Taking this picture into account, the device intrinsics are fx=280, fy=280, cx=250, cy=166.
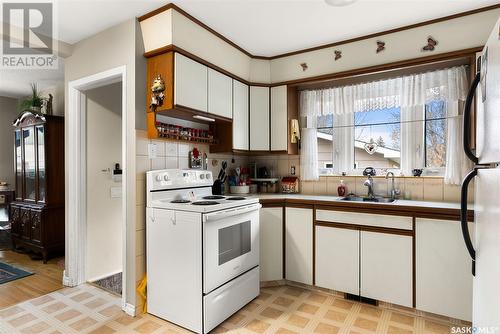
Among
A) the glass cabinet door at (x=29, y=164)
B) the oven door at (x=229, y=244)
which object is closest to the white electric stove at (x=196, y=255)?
the oven door at (x=229, y=244)

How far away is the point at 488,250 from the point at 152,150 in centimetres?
220

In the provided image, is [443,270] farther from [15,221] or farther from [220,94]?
[15,221]

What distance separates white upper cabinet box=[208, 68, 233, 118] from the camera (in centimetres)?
256

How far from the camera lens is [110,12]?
2191 mm

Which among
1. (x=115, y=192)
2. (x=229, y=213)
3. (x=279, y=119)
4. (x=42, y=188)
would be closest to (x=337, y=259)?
(x=229, y=213)

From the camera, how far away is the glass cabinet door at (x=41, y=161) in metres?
3.48

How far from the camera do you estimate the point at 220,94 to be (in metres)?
2.68

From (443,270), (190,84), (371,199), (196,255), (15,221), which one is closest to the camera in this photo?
(196,255)

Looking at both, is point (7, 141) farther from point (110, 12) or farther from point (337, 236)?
point (337, 236)

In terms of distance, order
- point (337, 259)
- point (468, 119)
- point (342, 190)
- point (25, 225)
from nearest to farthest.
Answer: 1. point (468, 119)
2. point (337, 259)
3. point (342, 190)
4. point (25, 225)

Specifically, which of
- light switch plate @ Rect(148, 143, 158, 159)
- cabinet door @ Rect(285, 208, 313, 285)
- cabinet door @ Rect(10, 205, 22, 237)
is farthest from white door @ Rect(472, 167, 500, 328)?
cabinet door @ Rect(10, 205, 22, 237)

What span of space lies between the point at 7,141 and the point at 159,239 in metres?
4.48

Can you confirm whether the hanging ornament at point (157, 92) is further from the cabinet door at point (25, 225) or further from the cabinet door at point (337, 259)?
the cabinet door at point (25, 225)

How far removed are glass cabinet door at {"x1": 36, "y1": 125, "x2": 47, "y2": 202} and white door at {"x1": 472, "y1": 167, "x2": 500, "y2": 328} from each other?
4168mm
